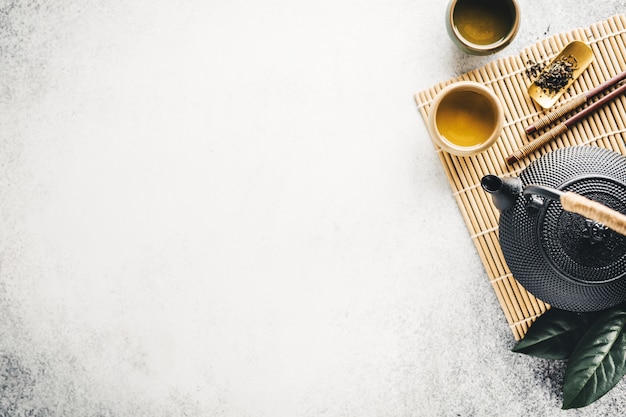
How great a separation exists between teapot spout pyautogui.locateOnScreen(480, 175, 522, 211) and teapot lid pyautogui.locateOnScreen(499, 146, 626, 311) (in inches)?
1.0

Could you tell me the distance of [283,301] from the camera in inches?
46.6

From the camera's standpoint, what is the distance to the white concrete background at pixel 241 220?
1.17 meters

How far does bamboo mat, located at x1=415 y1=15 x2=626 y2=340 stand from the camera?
1125 millimetres

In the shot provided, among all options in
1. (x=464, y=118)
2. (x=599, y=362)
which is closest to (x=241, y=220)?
(x=464, y=118)

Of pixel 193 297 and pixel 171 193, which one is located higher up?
pixel 171 193

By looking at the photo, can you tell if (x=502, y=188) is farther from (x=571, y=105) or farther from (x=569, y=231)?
(x=571, y=105)

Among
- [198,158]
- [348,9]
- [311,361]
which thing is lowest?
[311,361]

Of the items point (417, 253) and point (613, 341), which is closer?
point (613, 341)

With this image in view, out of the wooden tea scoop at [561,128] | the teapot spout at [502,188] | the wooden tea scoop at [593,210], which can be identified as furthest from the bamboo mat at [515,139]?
the wooden tea scoop at [593,210]

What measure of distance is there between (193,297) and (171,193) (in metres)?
0.24

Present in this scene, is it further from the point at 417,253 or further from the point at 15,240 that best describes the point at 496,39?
the point at 15,240

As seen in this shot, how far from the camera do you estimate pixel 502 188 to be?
0.87 metres

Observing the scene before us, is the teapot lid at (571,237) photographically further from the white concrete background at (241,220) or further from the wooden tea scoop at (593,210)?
the white concrete background at (241,220)

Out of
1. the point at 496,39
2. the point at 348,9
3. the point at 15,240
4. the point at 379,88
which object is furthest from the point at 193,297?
the point at 496,39
